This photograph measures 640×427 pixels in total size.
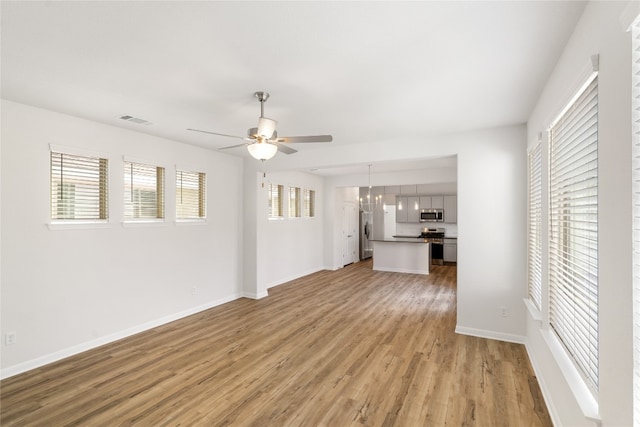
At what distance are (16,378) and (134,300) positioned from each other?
4.37 feet

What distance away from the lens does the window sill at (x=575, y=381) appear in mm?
1544

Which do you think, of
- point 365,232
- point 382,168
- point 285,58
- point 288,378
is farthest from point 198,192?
point 365,232

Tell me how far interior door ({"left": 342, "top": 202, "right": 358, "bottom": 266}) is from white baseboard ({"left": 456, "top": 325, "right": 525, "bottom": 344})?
5.34 metres

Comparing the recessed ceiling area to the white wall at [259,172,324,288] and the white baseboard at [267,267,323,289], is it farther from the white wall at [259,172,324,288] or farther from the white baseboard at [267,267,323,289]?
the white baseboard at [267,267,323,289]

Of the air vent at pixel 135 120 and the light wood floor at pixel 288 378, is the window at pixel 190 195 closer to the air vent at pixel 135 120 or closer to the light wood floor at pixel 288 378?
the air vent at pixel 135 120

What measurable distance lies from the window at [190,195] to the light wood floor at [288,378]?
1.65 meters

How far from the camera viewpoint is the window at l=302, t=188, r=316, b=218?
8.32 meters

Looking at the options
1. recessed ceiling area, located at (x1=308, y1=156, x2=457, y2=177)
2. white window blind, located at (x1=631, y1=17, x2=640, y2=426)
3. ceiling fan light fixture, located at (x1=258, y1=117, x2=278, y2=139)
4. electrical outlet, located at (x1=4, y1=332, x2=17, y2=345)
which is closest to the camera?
white window blind, located at (x1=631, y1=17, x2=640, y2=426)

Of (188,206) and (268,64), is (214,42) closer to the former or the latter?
(268,64)

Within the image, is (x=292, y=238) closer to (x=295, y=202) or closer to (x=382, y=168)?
(x=295, y=202)

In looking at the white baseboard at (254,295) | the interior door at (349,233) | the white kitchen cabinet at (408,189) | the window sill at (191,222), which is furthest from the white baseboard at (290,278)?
the white kitchen cabinet at (408,189)

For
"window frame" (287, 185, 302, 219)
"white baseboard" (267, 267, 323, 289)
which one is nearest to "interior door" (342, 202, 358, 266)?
"white baseboard" (267, 267, 323, 289)

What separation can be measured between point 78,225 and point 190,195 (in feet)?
5.54

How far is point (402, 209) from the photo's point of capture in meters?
10.7
